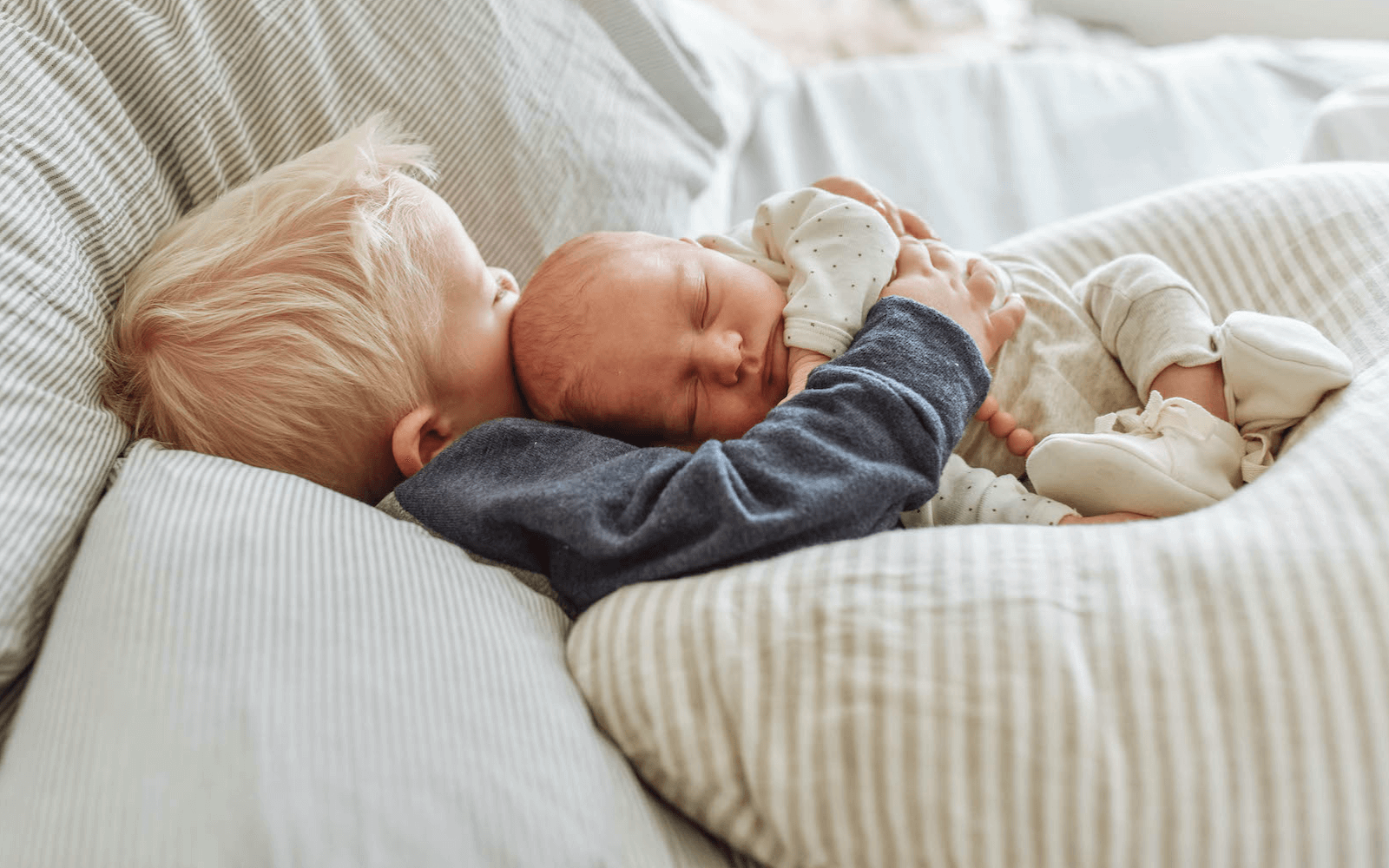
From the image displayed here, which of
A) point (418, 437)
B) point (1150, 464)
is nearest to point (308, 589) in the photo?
point (418, 437)

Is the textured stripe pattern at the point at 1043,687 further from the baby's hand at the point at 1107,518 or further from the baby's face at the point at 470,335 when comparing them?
the baby's face at the point at 470,335

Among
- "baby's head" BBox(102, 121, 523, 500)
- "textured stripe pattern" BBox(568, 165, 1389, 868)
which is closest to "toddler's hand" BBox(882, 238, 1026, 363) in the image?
"textured stripe pattern" BBox(568, 165, 1389, 868)

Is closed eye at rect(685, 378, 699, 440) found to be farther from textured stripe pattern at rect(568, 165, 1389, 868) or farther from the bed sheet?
the bed sheet

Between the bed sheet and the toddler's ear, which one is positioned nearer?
the toddler's ear

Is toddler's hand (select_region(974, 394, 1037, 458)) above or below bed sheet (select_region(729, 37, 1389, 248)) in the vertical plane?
below

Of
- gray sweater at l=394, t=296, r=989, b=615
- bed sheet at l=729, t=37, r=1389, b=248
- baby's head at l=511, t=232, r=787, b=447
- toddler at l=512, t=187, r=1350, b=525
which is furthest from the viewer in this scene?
bed sheet at l=729, t=37, r=1389, b=248

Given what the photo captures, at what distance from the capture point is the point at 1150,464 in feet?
2.50

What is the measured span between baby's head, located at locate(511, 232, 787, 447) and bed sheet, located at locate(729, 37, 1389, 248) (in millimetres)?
654

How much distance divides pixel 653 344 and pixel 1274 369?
0.53 meters

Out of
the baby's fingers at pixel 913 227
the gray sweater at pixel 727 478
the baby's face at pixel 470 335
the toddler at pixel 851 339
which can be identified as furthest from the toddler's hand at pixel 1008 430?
the baby's face at pixel 470 335

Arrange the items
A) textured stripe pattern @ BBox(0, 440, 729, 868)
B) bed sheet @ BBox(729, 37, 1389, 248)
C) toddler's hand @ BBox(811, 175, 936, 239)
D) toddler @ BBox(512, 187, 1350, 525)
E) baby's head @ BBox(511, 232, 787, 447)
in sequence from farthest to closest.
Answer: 1. bed sheet @ BBox(729, 37, 1389, 248)
2. toddler's hand @ BBox(811, 175, 936, 239)
3. baby's head @ BBox(511, 232, 787, 447)
4. toddler @ BBox(512, 187, 1350, 525)
5. textured stripe pattern @ BBox(0, 440, 729, 868)

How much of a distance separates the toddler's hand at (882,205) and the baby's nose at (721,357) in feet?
0.89

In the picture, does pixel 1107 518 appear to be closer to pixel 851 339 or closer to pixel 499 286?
pixel 851 339

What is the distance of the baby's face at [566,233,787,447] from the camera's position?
915mm
